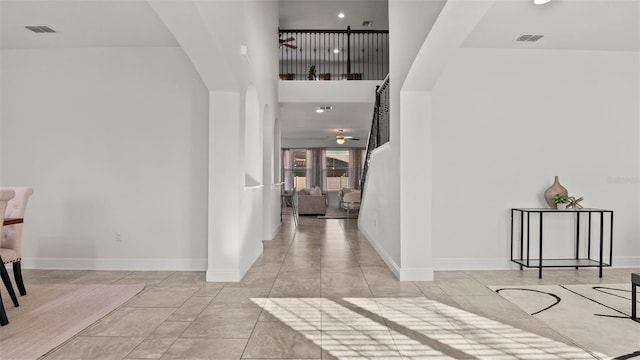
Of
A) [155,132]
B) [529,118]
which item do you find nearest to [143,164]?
[155,132]

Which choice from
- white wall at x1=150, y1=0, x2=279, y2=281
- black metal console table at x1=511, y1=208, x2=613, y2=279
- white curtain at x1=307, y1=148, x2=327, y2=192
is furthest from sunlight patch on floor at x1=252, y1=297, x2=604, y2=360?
white curtain at x1=307, y1=148, x2=327, y2=192

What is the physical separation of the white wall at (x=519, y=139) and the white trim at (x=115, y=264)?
2.93 metres

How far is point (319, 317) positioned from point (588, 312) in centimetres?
215

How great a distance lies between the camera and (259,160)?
566cm

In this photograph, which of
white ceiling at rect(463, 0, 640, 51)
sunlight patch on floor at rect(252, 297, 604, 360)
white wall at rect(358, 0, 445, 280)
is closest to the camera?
sunlight patch on floor at rect(252, 297, 604, 360)

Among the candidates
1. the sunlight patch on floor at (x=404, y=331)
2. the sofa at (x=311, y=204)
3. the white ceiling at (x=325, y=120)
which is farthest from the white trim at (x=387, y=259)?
the sofa at (x=311, y=204)

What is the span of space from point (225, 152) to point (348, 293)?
1902 millimetres

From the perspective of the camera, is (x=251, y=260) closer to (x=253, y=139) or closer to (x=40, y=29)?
(x=253, y=139)

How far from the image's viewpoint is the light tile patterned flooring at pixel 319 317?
2352 mm

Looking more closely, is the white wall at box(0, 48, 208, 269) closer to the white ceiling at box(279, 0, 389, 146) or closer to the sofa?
the white ceiling at box(279, 0, 389, 146)

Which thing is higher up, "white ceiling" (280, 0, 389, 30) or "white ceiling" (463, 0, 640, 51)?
"white ceiling" (280, 0, 389, 30)

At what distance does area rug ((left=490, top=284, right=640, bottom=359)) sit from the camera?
98.0 inches

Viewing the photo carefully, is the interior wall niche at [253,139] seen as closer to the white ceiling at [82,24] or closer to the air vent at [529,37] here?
the white ceiling at [82,24]

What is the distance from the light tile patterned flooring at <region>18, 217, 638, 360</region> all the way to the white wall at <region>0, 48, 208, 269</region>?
13.6 inches
